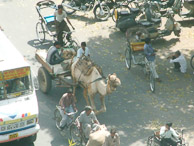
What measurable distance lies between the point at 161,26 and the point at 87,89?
933cm

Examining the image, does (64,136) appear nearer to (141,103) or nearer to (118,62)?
(141,103)

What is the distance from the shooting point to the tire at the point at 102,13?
76.1 ft

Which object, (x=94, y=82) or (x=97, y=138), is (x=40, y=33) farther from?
(x=97, y=138)

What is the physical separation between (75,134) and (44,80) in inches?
139

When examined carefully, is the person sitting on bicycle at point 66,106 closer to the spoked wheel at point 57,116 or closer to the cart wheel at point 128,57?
the spoked wheel at point 57,116

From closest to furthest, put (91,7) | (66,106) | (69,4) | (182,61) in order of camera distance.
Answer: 1. (66,106)
2. (182,61)
3. (91,7)
4. (69,4)

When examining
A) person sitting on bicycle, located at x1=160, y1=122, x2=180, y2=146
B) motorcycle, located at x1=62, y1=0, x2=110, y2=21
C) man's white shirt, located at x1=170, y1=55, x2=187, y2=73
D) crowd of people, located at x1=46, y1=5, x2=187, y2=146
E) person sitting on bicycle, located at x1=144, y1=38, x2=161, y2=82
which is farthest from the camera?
motorcycle, located at x1=62, y1=0, x2=110, y2=21

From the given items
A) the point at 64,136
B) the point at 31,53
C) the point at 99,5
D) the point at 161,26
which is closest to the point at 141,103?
the point at 64,136

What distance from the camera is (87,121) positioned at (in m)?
12.0

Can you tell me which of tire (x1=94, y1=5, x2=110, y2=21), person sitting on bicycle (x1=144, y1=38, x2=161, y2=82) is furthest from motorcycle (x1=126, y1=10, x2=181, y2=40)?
person sitting on bicycle (x1=144, y1=38, x2=161, y2=82)

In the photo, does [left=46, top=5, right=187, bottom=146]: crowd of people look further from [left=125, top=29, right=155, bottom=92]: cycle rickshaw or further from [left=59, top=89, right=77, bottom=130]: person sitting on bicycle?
[left=125, top=29, right=155, bottom=92]: cycle rickshaw

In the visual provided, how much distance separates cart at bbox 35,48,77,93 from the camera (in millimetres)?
14633

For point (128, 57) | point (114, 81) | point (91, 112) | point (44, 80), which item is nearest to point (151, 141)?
point (91, 112)

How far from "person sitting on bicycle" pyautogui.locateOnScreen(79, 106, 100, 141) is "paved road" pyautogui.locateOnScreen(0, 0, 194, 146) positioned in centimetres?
110
